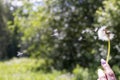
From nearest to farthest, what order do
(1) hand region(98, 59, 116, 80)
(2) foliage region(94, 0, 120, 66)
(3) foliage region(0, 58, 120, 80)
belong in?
1. (1) hand region(98, 59, 116, 80)
2. (3) foliage region(0, 58, 120, 80)
3. (2) foliage region(94, 0, 120, 66)

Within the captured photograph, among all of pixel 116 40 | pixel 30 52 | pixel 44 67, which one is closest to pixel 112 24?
pixel 116 40

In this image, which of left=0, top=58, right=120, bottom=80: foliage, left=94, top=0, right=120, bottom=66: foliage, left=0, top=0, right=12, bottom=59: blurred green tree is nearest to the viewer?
left=0, top=58, right=120, bottom=80: foliage

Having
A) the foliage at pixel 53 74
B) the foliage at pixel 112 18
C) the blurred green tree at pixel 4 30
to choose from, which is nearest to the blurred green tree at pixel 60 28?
the foliage at pixel 53 74

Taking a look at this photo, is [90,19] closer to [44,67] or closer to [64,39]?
[64,39]

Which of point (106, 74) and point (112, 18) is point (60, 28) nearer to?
point (112, 18)

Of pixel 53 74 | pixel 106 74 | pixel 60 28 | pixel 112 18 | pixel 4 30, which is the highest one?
pixel 106 74

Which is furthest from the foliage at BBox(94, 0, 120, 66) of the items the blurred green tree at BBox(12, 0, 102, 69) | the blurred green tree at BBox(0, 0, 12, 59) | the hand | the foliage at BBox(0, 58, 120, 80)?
the blurred green tree at BBox(0, 0, 12, 59)

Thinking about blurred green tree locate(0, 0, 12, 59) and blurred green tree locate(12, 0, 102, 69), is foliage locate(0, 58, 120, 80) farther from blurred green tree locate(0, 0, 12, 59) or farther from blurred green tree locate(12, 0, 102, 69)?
blurred green tree locate(0, 0, 12, 59)

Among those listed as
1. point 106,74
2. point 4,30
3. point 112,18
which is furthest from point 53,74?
point 4,30

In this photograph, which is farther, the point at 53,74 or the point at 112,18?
the point at 53,74

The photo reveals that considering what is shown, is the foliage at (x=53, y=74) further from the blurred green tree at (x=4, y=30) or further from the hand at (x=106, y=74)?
the blurred green tree at (x=4, y=30)

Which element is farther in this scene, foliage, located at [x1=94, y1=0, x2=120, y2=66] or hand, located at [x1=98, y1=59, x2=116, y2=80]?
foliage, located at [x1=94, y1=0, x2=120, y2=66]

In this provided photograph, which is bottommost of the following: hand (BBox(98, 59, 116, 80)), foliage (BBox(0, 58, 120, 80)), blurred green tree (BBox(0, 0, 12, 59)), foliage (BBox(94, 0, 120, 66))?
blurred green tree (BBox(0, 0, 12, 59))

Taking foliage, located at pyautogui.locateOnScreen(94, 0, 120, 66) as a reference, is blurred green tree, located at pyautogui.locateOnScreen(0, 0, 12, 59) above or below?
below
